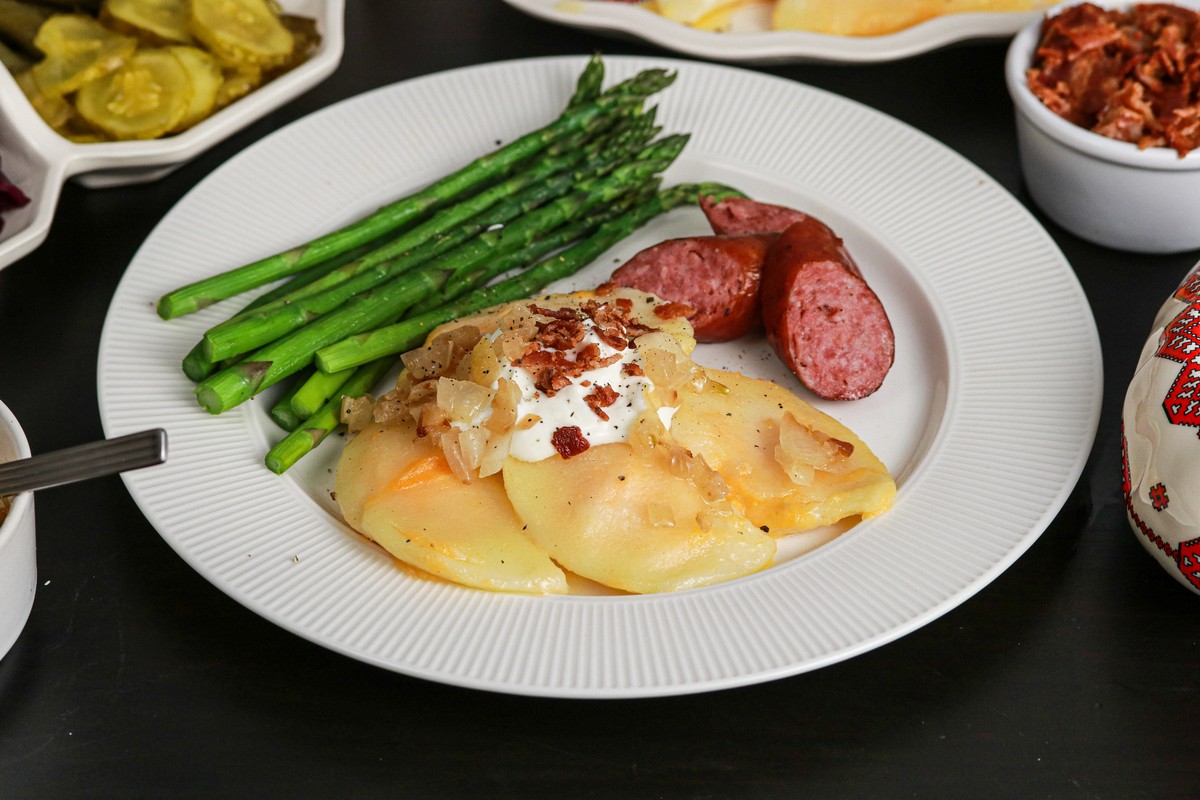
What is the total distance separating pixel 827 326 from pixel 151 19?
2792 millimetres

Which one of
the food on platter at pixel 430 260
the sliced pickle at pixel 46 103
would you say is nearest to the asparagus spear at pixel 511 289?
the food on platter at pixel 430 260

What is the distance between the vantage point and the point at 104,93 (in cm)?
412

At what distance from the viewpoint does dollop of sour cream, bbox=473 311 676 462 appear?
2996 millimetres

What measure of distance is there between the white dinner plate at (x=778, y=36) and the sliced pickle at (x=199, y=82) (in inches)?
51.8

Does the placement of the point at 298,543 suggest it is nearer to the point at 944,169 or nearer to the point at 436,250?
Result: the point at 436,250

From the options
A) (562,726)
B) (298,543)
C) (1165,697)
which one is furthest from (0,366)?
(1165,697)

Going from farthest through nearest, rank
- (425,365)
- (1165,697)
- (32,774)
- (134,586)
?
(425,365)
(134,586)
(1165,697)
(32,774)

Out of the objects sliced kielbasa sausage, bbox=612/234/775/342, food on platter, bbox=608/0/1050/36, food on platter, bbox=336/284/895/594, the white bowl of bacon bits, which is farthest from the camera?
food on platter, bbox=608/0/1050/36

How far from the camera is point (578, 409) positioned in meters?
3.01

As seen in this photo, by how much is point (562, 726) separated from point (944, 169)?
252 cm

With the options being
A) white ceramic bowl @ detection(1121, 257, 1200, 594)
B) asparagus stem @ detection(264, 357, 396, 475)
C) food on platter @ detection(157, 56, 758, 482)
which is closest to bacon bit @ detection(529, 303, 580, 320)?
food on platter @ detection(157, 56, 758, 482)

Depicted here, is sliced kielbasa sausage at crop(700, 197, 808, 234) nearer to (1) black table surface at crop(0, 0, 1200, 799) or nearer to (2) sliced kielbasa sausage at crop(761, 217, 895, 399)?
(2) sliced kielbasa sausage at crop(761, 217, 895, 399)

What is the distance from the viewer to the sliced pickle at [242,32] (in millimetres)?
4191

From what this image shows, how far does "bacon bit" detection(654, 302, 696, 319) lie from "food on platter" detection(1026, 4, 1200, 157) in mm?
1558
